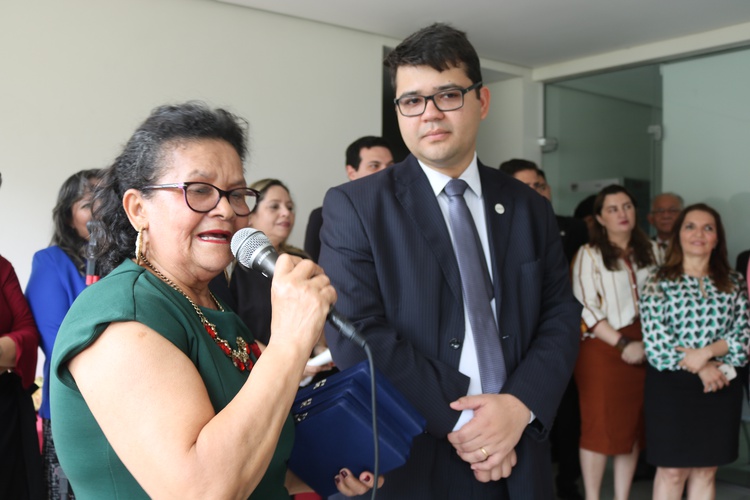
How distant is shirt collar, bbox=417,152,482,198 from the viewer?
6.77 feet

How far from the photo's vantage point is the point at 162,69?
4.80m

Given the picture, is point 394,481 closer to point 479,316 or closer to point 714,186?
point 479,316

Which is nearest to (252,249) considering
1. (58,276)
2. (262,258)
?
(262,258)

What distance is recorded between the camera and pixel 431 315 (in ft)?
6.22

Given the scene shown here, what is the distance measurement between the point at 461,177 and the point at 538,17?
3.85 metres

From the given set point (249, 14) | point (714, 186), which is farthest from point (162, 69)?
point (714, 186)

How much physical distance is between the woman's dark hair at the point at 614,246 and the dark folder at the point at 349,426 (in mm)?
3062

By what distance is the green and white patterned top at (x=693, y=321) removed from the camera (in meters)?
3.78

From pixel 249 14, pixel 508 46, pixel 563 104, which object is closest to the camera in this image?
pixel 249 14

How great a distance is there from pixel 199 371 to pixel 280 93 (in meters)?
4.43

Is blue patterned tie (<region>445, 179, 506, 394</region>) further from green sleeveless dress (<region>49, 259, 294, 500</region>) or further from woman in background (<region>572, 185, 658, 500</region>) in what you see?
woman in background (<region>572, 185, 658, 500</region>)

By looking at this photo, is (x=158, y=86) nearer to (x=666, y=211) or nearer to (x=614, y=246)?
(x=614, y=246)

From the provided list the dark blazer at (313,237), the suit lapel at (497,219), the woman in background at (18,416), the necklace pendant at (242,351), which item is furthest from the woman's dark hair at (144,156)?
the dark blazer at (313,237)

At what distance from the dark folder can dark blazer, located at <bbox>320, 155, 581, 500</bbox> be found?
1.21ft
